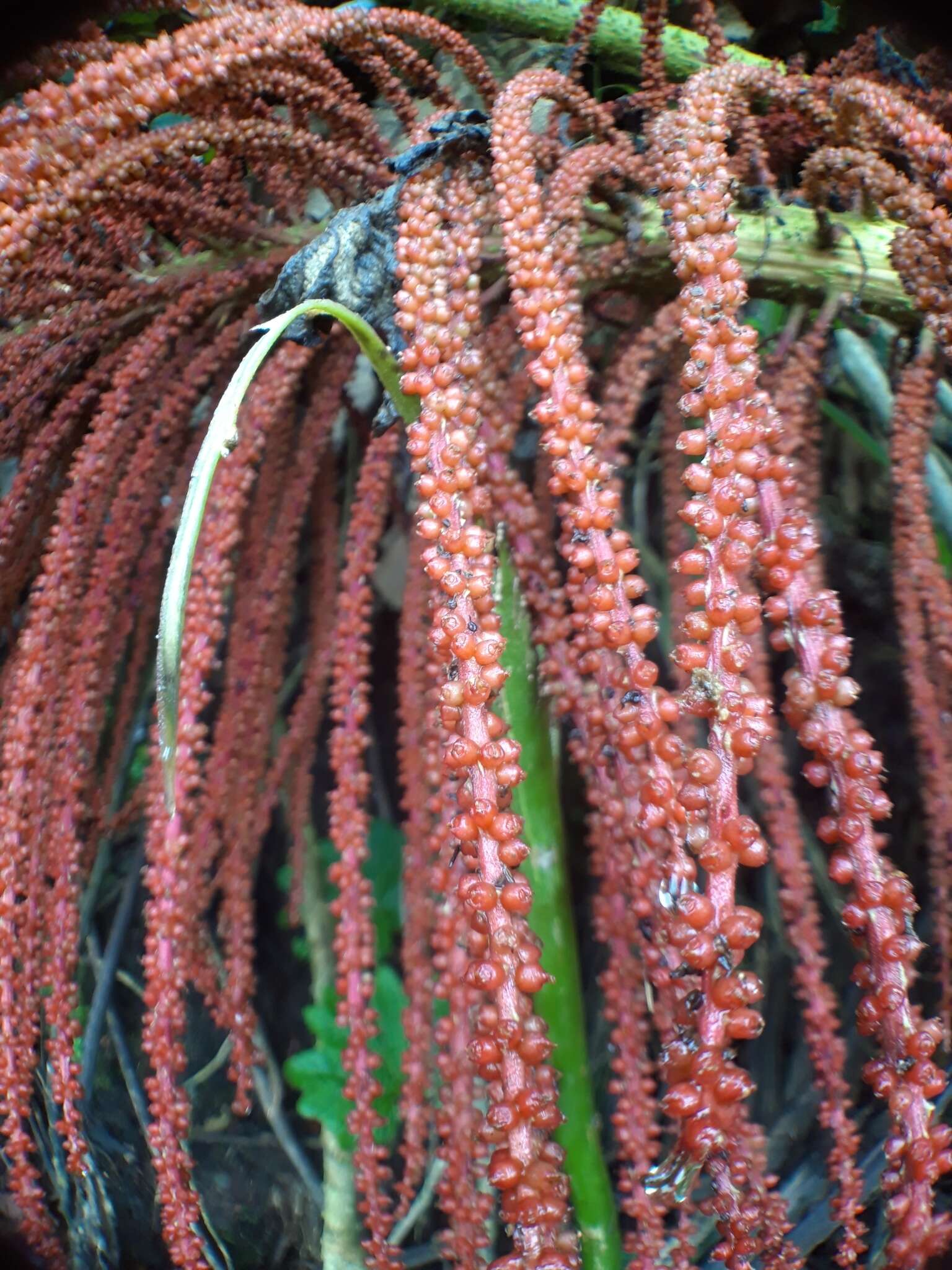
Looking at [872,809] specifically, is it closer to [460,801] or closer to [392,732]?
[460,801]

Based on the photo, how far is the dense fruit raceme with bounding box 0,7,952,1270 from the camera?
0.38 metres

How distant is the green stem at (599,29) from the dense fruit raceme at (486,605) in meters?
0.02

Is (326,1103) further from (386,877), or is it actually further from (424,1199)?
(386,877)

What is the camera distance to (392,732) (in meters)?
1.30

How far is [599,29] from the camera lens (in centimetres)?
105

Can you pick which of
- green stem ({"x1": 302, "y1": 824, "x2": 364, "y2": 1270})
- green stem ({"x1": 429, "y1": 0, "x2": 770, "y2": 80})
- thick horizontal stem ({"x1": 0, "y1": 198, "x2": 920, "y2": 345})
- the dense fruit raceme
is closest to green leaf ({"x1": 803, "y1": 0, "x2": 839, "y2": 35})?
green stem ({"x1": 429, "y1": 0, "x2": 770, "y2": 80})

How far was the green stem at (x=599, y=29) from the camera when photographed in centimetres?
103

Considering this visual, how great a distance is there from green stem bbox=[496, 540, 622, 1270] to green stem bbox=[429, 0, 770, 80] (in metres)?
0.74

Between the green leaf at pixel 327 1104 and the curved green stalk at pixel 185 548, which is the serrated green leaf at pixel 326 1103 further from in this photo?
the curved green stalk at pixel 185 548

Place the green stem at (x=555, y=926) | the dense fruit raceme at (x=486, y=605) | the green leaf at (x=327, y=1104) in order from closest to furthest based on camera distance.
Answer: the dense fruit raceme at (x=486, y=605) → the green stem at (x=555, y=926) → the green leaf at (x=327, y=1104)

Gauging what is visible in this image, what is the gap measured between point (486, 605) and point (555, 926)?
1.40ft

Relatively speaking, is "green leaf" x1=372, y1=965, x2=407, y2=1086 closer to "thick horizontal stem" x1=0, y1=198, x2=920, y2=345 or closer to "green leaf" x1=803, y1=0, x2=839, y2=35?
"thick horizontal stem" x1=0, y1=198, x2=920, y2=345

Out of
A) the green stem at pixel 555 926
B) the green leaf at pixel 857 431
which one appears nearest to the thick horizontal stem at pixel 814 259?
the green leaf at pixel 857 431

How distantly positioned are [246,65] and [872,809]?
599 millimetres
